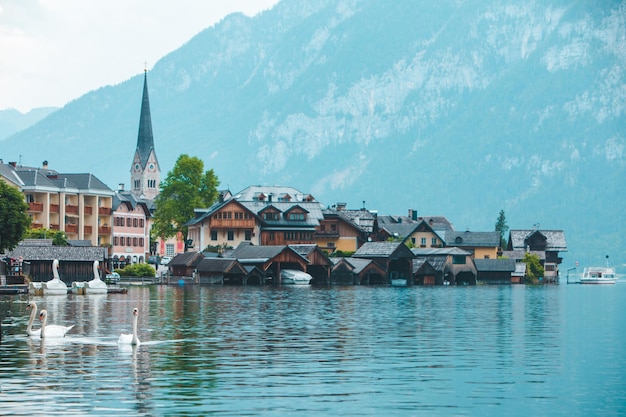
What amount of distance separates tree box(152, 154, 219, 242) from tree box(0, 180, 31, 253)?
63616 millimetres

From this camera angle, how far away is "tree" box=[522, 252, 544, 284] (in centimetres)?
19138

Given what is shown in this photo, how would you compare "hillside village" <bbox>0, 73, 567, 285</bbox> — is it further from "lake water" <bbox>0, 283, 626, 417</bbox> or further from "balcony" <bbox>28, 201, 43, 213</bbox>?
"lake water" <bbox>0, 283, 626, 417</bbox>

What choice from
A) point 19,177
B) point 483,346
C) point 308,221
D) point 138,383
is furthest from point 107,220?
point 138,383

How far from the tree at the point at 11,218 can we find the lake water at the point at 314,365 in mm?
20994

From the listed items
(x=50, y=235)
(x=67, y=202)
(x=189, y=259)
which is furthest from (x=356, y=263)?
(x=67, y=202)

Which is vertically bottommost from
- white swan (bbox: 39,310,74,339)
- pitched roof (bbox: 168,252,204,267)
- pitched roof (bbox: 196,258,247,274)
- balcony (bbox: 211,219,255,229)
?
white swan (bbox: 39,310,74,339)

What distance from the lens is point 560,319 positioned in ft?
245

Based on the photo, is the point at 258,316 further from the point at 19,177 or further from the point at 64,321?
the point at 19,177

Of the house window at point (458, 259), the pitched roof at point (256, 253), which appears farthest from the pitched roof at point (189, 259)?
the house window at point (458, 259)

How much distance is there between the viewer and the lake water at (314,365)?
3316cm

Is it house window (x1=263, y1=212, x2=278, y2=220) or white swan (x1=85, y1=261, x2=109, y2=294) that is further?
house window (x1=263, y1=212, x2=278, y2=220)

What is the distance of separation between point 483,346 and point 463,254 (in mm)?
115718

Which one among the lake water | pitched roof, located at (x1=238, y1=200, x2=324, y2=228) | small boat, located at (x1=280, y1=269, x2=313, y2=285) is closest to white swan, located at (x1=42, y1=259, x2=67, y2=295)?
the lake water

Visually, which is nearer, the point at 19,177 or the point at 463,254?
the point at 19,177
